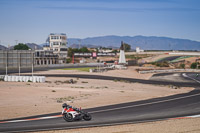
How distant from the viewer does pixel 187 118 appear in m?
21.0

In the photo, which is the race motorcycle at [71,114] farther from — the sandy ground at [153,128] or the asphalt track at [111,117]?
the sandy ground at [153,128]

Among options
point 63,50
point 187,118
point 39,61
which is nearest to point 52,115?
point 187,118

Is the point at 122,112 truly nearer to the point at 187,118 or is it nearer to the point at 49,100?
the point at 187,118

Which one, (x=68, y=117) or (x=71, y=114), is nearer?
(x=71, y=114)

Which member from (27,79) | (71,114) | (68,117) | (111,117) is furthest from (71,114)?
(27,79)

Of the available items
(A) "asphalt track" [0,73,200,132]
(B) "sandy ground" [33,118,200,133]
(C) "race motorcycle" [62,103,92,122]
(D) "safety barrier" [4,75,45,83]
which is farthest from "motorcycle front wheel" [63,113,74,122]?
(D) "safety barrier" [4,75,45,83]

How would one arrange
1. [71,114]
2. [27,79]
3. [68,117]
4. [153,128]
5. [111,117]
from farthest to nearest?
[27,79], [111,117], [68,117], [71,114], [153,128]

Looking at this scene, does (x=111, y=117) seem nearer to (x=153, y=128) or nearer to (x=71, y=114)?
(x=71, y=114)

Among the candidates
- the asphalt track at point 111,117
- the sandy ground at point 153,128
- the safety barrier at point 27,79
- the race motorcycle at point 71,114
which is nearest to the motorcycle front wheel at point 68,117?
the race motorcycle at point 71,114

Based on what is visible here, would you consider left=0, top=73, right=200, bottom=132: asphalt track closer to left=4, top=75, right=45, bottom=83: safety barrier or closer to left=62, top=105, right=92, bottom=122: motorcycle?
left=62, top=105, right=92, bottom=122: motorcycle

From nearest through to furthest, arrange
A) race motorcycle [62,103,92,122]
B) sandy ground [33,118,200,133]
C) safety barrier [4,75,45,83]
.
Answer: sandy ground [33,118,200,133], race motorcycle [62,103,92,122], safety barrier [4,75,45,83]

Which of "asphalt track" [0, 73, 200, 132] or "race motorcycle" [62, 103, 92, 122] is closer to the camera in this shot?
"asphalt track" [0, 73, 200, 132]

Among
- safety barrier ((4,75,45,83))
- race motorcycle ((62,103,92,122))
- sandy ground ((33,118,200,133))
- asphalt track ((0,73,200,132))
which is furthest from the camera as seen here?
safety barrier ((4,75,45,83))

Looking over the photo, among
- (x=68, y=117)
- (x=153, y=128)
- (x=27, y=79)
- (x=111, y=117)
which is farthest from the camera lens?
(x=27, y=79)
